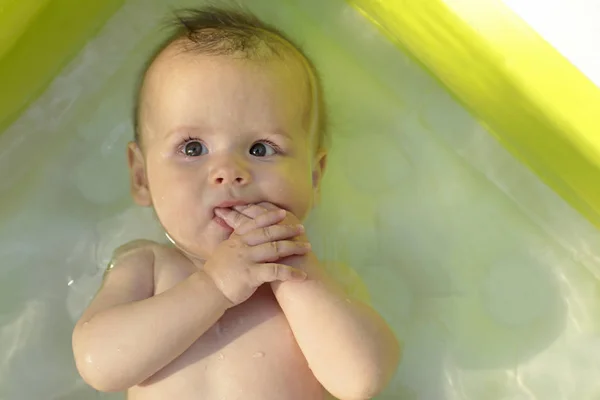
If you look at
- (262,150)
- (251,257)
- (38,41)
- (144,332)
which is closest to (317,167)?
(262,150)

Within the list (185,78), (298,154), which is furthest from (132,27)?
(298,154)

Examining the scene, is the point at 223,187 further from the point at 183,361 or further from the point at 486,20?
the point at 486,20

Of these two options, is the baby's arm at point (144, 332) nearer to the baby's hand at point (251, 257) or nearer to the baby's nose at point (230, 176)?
the baby's hand at point (251, 257)

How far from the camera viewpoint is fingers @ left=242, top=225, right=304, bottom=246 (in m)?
0.86

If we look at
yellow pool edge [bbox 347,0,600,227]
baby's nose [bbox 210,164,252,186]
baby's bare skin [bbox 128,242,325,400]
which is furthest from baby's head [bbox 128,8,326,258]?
yellow pool edge [bbox 347,0,600,227]

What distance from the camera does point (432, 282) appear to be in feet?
4.04

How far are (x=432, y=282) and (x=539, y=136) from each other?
33 cm

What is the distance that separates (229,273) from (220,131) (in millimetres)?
193

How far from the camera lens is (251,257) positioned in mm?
855

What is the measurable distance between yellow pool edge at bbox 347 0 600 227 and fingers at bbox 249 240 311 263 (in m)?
0.41

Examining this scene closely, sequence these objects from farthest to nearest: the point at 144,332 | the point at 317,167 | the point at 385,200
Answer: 1. the point at 385,200
2. the point at 317,167
3. the point at 144,332

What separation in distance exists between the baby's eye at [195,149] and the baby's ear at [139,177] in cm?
12

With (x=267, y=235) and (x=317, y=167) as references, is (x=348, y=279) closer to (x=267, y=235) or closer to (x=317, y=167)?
(x=317, y=167)

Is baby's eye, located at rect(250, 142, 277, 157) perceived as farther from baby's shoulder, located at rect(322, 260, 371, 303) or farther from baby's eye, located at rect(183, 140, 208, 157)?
baby's shoulder, located at rect(322, 260, 371, 303)
